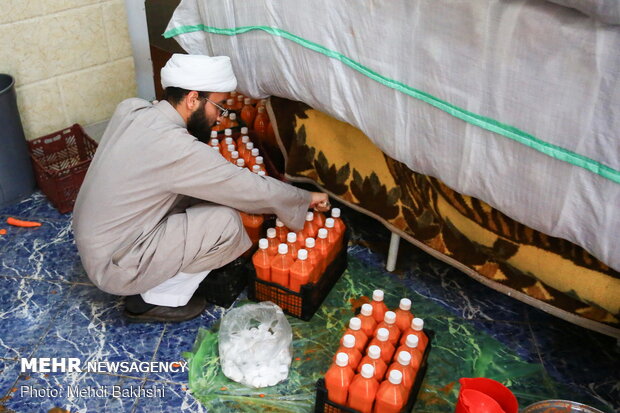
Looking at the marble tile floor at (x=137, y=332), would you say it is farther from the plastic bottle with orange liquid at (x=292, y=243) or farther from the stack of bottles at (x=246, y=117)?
the stack of bottles at (x=246, y=117)

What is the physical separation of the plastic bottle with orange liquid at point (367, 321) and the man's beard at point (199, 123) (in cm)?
93

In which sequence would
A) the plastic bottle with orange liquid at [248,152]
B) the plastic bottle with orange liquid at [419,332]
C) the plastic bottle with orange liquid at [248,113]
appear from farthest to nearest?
the plastic bottle with orange liquid at [248,113] < the plastic bottle with orange liquid at [248,152] < the plastic bottle with orange liquid at [419,332]

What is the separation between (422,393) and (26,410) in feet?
4.77

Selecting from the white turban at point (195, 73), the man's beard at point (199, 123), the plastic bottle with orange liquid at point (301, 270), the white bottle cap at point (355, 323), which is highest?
the white turban at point (195, 73)

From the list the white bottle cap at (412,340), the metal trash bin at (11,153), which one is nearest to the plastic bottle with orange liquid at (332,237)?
the white bottle cap at (412,340)

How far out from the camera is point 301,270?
236cm

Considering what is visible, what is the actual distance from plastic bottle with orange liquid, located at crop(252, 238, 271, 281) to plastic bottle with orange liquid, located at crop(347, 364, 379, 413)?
660 millimetres

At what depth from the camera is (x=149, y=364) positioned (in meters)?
2.29

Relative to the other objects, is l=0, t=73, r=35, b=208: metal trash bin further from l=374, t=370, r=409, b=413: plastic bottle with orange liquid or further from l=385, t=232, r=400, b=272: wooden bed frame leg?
l=374, t=370, r=409, b=413: plastic bottle with orange liquid

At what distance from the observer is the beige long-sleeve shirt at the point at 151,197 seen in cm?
213

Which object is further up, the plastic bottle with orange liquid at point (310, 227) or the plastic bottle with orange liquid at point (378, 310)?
the plastic bottle with orange liquid at point (310, 227)

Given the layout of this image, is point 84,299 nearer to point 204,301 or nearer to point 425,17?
point 204,301

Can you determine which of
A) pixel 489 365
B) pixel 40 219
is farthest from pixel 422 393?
pixel 40 219

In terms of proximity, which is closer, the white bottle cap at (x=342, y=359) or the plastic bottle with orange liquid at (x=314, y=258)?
the white bottle cap at (x=342, y=359)
